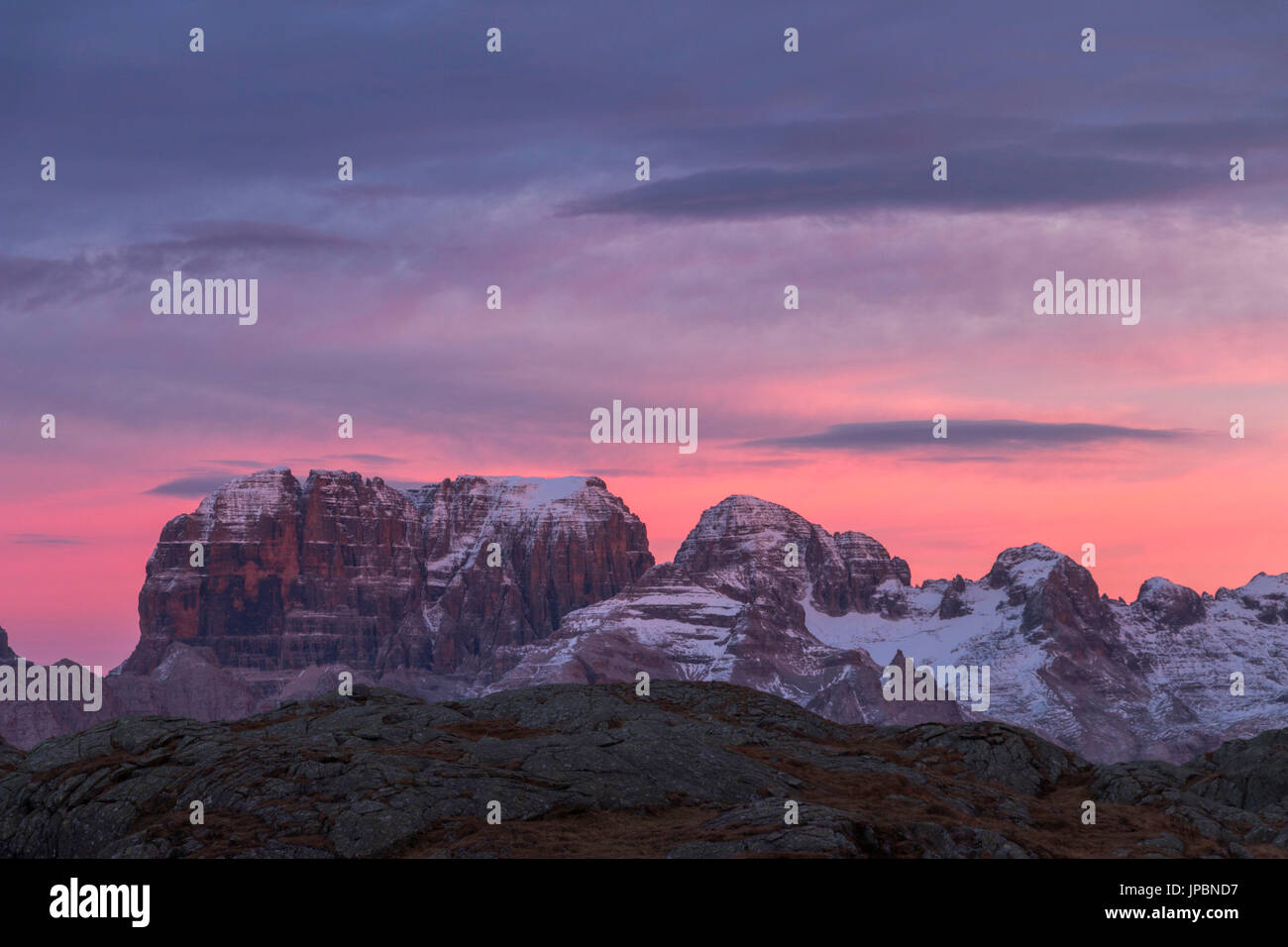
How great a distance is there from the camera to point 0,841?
73.9m

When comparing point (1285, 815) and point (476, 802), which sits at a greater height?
point (476, 802)

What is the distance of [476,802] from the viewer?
68250mm

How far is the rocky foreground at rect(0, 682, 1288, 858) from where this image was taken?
63812 millimetres

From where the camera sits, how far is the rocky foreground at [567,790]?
63812 millimetres

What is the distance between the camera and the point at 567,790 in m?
71.2

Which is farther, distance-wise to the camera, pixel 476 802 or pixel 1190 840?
pixel 1190 840
